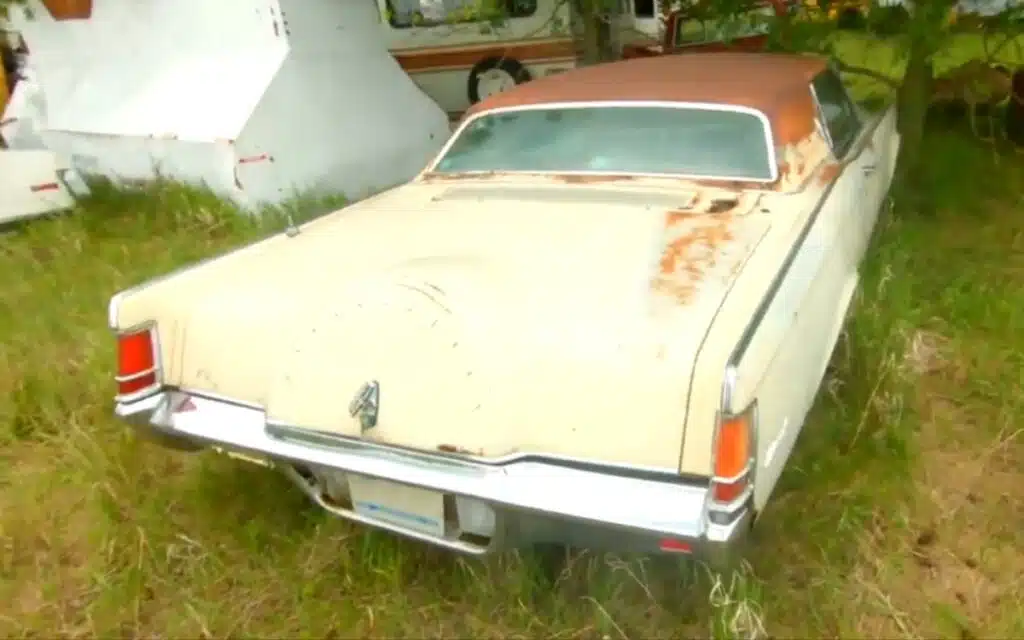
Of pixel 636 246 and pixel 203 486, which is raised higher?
pixel 636 246

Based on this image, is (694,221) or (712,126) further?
(712,126)

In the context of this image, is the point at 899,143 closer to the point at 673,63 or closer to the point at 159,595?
the point at 673,63

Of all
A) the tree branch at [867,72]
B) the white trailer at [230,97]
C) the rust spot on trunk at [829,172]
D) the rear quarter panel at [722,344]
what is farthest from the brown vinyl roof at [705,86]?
the white trailer at [230,97]

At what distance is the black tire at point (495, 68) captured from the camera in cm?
763

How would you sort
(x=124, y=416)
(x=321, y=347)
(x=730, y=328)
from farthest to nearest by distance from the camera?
(x=124, y=416) → (x=321, y=347) → (x=730, y=328)

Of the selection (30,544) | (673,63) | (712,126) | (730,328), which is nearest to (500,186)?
(712,126)

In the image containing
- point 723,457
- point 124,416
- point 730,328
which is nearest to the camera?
point 723,457

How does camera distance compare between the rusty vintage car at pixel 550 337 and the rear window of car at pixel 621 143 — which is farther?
the rear window of car at pixel 621 143

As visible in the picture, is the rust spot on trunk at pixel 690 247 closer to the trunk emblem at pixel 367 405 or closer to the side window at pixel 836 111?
the trunk emblem at pixel 367 405

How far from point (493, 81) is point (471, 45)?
37 cm

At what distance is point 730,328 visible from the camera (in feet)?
6.73

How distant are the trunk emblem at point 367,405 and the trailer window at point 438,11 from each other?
5497mm

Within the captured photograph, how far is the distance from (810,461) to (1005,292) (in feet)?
5.27

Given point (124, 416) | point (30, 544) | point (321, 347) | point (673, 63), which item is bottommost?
point (30, 544)
